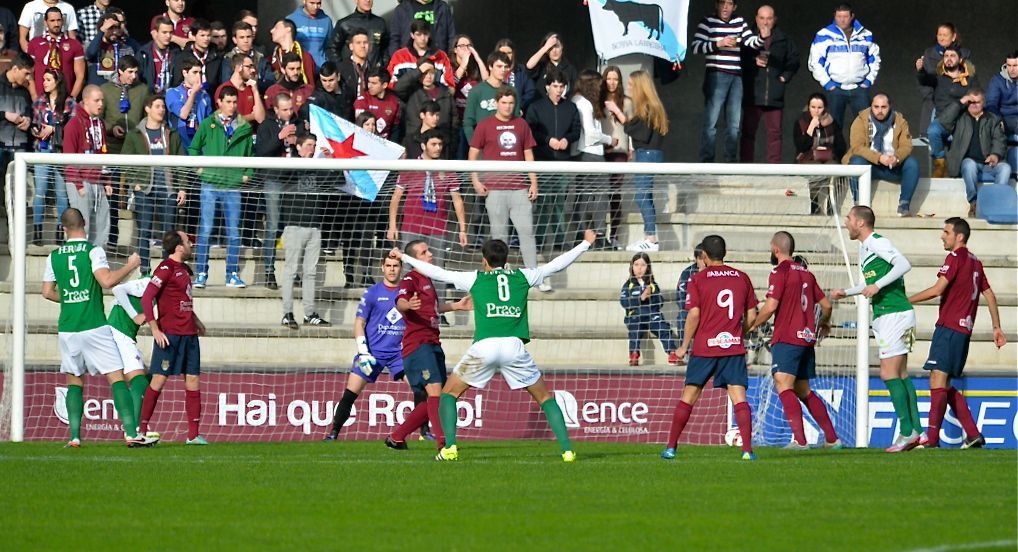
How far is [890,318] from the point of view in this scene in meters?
13.3

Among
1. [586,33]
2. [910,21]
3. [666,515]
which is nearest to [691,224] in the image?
[586,33]

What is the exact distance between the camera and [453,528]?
8133mm

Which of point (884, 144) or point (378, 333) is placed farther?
point (884, 144)

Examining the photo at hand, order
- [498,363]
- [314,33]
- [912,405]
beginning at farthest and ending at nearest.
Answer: [314,33]
[912,405]
[498,363]

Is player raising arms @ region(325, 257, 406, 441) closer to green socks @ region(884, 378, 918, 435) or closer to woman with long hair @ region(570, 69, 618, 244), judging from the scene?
woman with long hair @ region(570, 69, 618, 244)

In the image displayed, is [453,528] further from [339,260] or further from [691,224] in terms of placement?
[691,224]

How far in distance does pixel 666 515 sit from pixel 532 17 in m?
14.2

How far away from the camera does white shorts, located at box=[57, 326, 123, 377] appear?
12.9m

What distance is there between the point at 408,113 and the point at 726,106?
3943 mm

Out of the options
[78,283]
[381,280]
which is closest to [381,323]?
[381,280]

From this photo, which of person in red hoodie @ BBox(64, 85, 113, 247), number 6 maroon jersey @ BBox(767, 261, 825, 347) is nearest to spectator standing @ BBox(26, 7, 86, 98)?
person in red hoodie @ BBox(64, 85, 113, 247)

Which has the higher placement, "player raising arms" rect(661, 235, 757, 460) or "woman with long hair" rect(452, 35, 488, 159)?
"woman with long hair" rect(452, 35, 488, 159)

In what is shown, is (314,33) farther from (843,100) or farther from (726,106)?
(843,100)

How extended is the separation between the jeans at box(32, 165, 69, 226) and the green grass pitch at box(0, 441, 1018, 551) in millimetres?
3606
